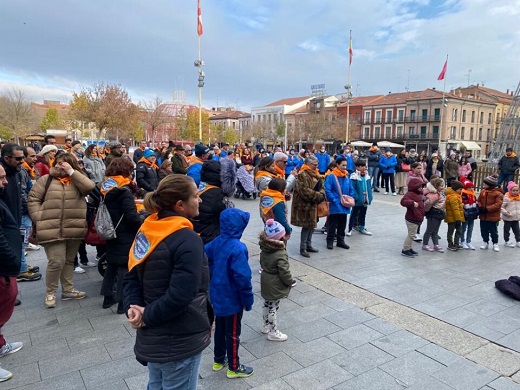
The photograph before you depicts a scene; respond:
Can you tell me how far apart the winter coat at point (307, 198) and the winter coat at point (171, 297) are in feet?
14.6

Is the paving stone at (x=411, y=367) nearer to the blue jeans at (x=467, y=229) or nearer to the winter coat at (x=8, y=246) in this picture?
the winter coat at (x=8, y=246)

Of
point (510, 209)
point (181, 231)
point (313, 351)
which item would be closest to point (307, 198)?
point (313, 351)

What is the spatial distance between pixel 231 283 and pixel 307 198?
352 centimetres

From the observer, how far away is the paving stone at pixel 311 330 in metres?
3.78

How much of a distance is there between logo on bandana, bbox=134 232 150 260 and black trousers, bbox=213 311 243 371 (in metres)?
1.37

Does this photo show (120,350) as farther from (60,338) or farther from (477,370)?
(477,370)

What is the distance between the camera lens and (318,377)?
10.1ft

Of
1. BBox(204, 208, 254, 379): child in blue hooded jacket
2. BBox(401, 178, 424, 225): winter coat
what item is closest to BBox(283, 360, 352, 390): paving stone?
BBox(204, 208, 254, 379): child in blue hooded jacket

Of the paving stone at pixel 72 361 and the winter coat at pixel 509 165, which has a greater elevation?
the winter coat at pixel 509 165

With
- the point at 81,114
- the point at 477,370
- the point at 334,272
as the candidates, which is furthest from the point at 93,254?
the point at 81,114

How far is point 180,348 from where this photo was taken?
1.95 metres

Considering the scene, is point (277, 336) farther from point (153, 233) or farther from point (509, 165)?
point (509, 165)

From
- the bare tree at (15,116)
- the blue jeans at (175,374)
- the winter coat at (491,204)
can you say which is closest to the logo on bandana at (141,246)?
the blue jeans at (175,374)

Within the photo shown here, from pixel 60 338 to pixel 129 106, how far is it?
2963 cm
